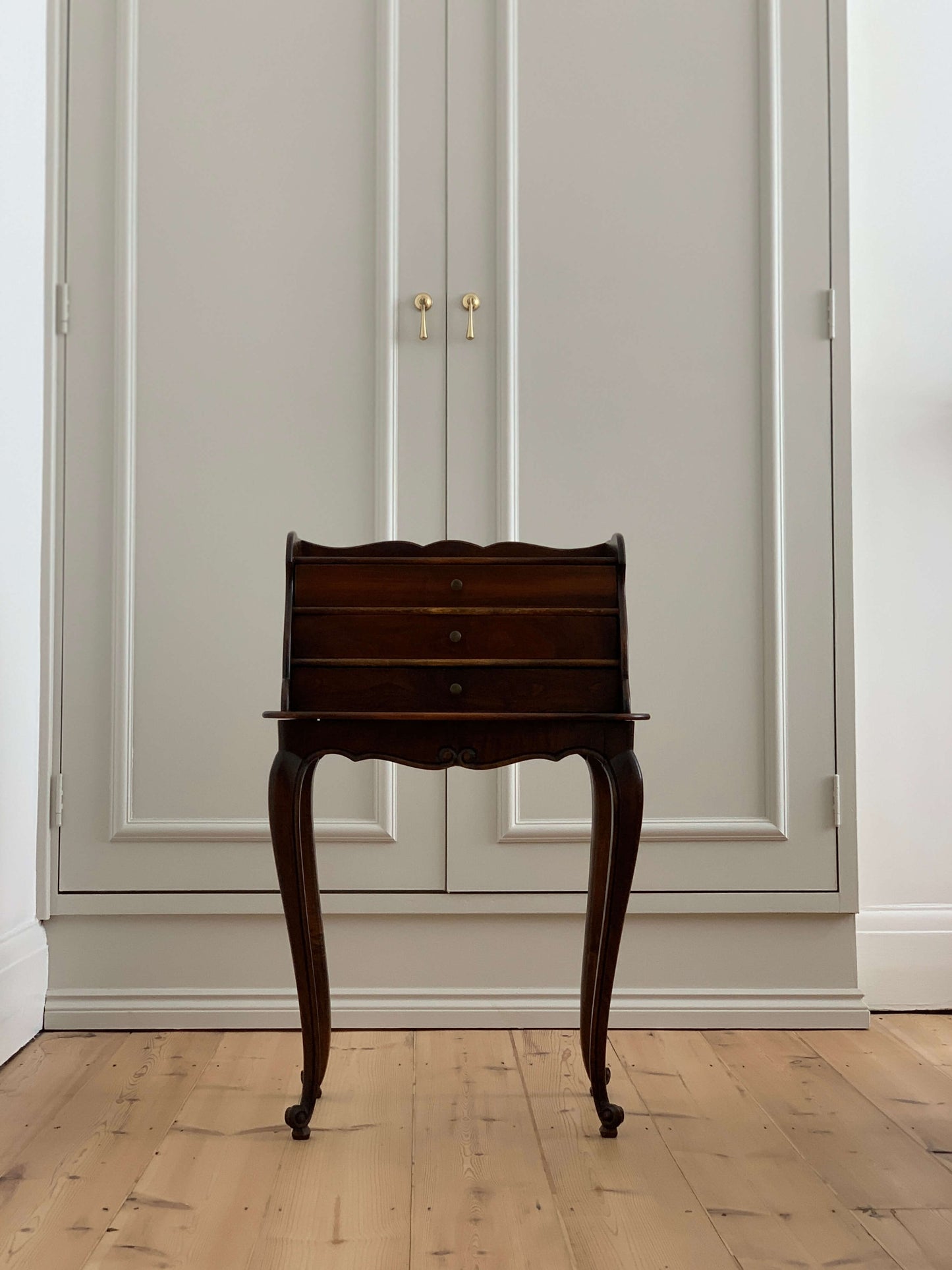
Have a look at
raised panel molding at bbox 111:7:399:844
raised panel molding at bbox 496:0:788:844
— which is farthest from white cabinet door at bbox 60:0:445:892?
raised panel molding at bbox 496:0:788:844

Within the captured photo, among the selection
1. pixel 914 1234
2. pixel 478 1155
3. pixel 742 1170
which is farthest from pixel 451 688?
pixel 914 1234

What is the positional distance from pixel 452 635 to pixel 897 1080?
99cm

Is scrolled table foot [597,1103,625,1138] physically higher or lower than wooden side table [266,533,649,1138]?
lower

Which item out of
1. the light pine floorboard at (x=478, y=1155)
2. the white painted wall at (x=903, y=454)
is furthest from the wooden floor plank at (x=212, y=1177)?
the white painted wall at (x=903, y=454)

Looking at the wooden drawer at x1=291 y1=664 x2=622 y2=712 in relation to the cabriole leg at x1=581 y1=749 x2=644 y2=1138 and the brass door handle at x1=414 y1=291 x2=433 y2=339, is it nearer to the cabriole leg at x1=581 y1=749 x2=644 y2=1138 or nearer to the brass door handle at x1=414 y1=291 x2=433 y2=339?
the cabriole leg at x1=581 y1=749 x2=644 y2=1138

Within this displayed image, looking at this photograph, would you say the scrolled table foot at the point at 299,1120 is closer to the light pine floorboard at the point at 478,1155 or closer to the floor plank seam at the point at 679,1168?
the light pine floorboard at the point at 478,1155

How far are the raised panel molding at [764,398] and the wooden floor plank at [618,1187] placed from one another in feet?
1.65

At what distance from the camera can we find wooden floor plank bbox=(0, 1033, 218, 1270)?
1.08 metres

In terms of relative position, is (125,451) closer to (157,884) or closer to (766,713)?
(157,884)

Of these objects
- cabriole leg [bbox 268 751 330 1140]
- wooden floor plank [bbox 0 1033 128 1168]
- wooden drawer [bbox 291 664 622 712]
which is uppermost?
wooden drawer [bbox 291 664 622 712]

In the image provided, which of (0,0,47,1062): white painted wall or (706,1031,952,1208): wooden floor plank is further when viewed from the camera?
(0,0,47,1062): white painted wall

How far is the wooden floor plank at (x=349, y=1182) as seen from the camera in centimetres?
106

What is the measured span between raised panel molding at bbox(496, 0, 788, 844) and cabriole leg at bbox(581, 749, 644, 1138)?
409mm

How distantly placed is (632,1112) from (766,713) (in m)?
0.77
